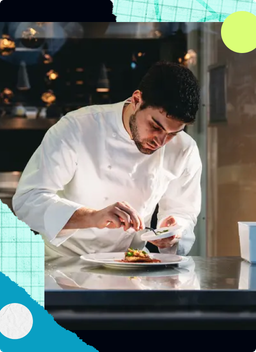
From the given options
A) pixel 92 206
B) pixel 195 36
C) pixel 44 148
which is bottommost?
pixel 92 206

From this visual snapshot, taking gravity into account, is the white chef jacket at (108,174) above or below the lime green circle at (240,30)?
below

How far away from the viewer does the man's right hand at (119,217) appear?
1990mm

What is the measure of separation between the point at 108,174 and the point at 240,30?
2.48ft

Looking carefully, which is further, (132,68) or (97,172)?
(132,68)

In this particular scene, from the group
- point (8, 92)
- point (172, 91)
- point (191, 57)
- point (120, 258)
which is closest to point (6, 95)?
point (8, 92)

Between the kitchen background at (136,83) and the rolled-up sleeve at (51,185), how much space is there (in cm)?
125

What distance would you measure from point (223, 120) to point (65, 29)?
3.44ft

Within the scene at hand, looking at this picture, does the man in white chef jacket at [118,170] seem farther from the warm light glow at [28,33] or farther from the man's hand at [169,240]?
the warm light glow at [28,33]

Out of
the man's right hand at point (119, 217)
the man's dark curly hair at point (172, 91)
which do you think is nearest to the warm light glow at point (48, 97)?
the man's dark curly hair at point (172, 91)

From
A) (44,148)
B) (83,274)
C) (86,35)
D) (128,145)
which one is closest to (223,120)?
(86,35)

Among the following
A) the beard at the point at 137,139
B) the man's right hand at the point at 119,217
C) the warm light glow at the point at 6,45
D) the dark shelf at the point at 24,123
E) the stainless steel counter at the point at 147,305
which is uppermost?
the warm light glow at the point at 6,45

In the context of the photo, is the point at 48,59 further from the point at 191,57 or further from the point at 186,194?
the point at 186,194

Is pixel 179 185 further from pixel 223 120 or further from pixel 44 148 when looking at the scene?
pixel 223 120

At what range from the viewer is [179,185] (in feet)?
8.72
